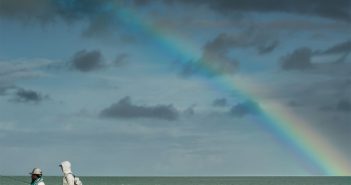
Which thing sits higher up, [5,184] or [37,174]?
[5,184]

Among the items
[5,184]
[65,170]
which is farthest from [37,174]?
[5,184]

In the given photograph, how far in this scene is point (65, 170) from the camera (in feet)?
67.9

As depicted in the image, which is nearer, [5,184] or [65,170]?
[65,170]

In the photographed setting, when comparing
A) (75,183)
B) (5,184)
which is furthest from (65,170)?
(5,184)

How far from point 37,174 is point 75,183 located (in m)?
1.05

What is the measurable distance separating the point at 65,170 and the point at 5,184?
110m

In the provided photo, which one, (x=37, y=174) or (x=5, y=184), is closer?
(x=37, y=174)

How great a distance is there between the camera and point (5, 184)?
127438 mm

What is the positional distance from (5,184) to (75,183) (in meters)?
110

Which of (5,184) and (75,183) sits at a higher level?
(5,184)

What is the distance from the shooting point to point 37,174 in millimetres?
20703

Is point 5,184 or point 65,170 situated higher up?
point 5,184

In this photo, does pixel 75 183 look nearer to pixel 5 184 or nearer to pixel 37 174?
pixel 37 174

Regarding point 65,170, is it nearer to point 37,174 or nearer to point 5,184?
point 37,174
